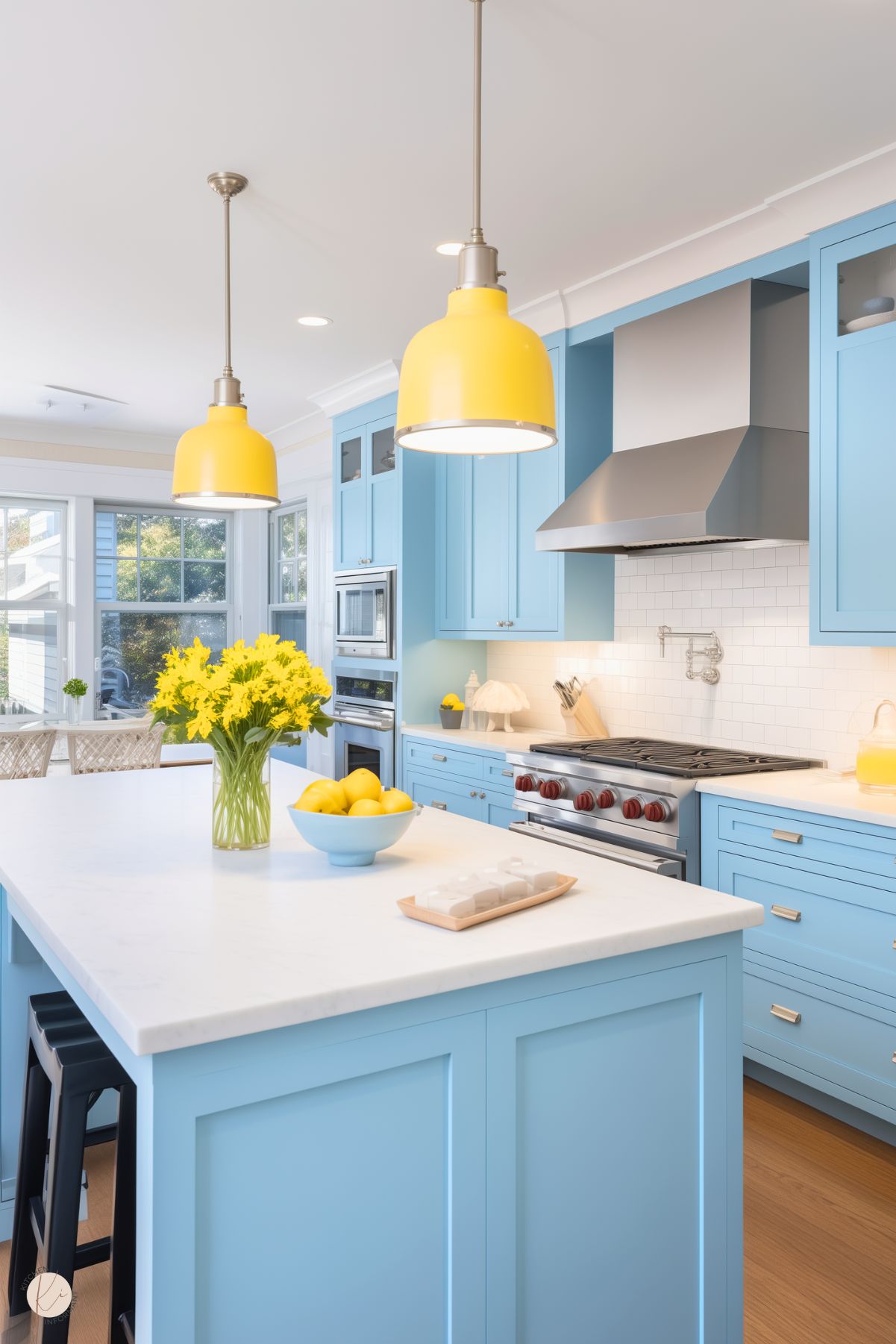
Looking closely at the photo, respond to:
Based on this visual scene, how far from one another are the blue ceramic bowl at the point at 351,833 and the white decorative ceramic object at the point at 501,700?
8.70 feet

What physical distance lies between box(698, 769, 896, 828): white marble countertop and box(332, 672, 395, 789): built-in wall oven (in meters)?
2.11

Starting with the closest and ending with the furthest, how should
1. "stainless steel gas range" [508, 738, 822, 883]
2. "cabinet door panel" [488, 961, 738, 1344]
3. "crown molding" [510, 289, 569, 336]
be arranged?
1. "cabinet door panel" [488, 961, 738, 1344]
2. "stainless steel gas range" [508, 738, 822, 883]
3. "crown molding" [510, 289, 569, 336]

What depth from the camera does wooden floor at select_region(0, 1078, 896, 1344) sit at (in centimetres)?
203

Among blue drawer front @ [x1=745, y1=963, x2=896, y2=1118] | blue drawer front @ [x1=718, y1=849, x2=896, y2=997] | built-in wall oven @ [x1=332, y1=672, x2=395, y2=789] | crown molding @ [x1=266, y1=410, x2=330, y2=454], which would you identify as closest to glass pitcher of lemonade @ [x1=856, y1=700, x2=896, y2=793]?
blue drawer front @ [x1=718, y1=849, x2=896, y2=997]

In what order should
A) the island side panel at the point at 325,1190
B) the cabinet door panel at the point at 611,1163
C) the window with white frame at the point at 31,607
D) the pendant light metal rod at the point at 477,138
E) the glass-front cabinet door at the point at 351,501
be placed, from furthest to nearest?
the window with white frame at the point at 31,607 < the glass-front cabinet door at the point at 351,501 < the pendant light metal rod at the point at 477,138 < the cabinet door panel at the point at 611,1163 < the island side panel at the point at 325,1190

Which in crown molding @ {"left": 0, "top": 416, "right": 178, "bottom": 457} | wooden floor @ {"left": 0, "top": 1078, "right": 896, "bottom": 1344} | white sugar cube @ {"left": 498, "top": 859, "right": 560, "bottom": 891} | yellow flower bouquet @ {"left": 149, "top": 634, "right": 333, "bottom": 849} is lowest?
wooden floor @ {"left": 0, "top": 1078, "right": 896, "bottom": 1344}

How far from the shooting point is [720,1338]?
166 centimetres

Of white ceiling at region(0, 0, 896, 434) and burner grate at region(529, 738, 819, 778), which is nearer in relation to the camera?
white ceiling at region(0, 0, 896, 434)

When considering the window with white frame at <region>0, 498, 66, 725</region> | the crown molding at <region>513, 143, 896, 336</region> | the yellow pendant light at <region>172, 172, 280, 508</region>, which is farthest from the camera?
the window with white frame at <region>0, 498, 66, 725</region>

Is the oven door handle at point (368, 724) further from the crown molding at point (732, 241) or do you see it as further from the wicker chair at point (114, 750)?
the crown molding at point (732, 241)

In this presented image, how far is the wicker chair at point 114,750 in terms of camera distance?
194 inches

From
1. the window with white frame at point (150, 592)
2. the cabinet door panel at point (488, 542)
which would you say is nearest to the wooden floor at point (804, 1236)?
the cabinet door panel at point (488, 542)

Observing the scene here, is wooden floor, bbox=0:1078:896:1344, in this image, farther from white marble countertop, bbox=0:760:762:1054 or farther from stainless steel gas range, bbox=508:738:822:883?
white marble countertop, bbox=0:760:762:1054

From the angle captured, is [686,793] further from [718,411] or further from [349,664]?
[349,664]
